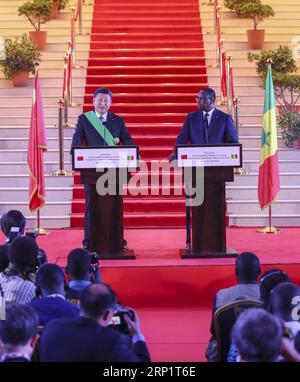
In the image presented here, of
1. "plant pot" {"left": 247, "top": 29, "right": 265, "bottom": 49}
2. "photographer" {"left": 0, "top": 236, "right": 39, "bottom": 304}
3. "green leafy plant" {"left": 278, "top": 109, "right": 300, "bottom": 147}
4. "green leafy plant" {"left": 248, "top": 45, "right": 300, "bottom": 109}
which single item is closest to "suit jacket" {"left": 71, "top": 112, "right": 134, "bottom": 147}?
"photographer" {"left": 0, "top": 236, "right": 39, "bottom": 304}

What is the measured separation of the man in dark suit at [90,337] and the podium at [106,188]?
3.91m

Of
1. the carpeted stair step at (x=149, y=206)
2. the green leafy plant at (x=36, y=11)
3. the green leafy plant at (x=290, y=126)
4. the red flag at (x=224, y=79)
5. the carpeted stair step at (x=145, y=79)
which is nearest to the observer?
the carpeted stair step at (x=149, y=206)

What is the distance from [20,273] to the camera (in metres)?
6.24

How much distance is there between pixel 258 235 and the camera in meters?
10.2

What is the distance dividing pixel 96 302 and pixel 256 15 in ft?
37.8

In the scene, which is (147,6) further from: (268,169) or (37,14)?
(268,169)

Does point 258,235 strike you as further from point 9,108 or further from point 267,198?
point 9,108

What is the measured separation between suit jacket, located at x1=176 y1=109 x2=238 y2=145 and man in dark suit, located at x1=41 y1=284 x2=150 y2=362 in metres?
4.66

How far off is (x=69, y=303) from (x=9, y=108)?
28.8 feet

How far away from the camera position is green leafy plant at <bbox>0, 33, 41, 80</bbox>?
13.9 meters

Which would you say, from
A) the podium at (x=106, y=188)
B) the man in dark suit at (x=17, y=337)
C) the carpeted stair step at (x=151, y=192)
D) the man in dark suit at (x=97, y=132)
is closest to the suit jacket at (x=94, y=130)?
the man in dark suit at (x=97, y=132)

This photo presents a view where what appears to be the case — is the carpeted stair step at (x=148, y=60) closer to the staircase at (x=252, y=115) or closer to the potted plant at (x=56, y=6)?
the staircase at (x=252, y=115)

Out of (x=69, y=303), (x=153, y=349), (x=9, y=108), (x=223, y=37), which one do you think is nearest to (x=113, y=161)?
(x=153, y=349)

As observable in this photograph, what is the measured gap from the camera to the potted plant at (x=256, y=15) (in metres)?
15.1
